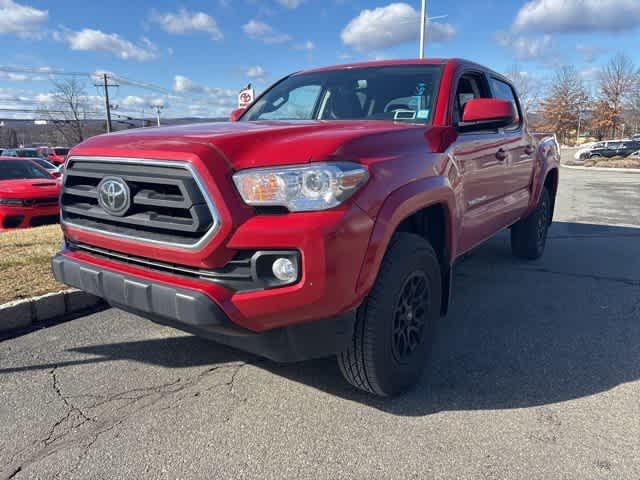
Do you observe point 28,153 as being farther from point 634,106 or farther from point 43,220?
point 634,106

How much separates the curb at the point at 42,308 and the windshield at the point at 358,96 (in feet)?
6.56

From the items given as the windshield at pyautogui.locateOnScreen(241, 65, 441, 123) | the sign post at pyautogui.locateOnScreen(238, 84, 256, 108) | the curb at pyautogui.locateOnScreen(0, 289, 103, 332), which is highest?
the sign post at pyautogui.locateOnScreen(238, 84, 256, 108)

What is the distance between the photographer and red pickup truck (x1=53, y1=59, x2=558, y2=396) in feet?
7.02

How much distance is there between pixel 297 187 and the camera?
2.15m

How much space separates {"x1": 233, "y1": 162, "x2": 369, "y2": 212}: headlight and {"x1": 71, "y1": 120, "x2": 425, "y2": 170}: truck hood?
0.15 ft

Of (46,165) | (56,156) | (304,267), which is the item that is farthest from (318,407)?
(56,156)

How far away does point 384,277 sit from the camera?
246 centimetres

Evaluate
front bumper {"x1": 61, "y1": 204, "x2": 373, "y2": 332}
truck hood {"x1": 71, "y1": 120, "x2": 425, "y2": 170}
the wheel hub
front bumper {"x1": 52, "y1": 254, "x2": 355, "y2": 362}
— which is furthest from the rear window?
front bumper {"x1": 61, "y1": 204, "x2": 373, "y2": 332}

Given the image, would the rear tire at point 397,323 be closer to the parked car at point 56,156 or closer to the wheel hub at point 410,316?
the wheel hub at point 410,316

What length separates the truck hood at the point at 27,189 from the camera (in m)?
7.54

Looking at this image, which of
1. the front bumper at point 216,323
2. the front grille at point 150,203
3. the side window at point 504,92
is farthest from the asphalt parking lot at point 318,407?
the side window at point 504,92

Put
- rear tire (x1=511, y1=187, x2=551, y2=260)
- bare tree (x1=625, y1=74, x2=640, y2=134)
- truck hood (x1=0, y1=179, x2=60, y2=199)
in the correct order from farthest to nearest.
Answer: bare tree (x1=625, y1=74, x2=640, y2=134) < truck hood (x1=0, y1=179, x2=60, y2=199) < rear tire (x1=511, y1=187, x2=551, y2=260)

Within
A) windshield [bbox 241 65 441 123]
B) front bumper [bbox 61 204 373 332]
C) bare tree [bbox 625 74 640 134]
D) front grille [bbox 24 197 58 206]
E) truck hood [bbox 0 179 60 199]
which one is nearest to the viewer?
front bumper [bbox 61 204 373 332]

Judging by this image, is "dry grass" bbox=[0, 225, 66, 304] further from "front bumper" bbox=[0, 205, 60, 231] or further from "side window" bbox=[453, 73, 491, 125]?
"side window" bbox=[453, 73, 491, 125]
